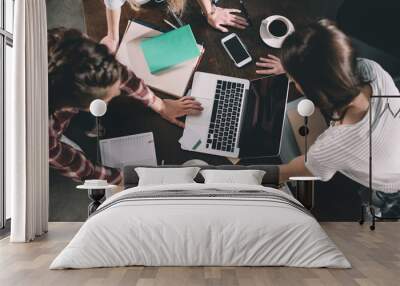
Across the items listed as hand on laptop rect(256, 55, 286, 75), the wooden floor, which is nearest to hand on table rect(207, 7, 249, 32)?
hand on laptop rect(256, 55, 286, 75)

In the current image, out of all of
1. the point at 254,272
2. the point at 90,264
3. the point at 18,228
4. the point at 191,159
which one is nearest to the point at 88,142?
the point at 191,159

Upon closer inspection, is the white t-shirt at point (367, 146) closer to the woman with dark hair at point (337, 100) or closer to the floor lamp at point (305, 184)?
the woman with dark hair at point (337, 100)

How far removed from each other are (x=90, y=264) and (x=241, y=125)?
11.8 feet

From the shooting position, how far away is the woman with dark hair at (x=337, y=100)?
7699 mm

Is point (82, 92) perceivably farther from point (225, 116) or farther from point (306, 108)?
point (306, 108)

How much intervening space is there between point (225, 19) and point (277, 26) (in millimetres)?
671

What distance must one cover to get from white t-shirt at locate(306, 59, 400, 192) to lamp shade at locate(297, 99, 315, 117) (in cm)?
50

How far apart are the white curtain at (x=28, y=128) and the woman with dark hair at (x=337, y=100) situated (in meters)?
2.79

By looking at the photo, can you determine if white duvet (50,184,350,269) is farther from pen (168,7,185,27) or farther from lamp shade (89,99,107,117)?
pen (168,7,185,27)

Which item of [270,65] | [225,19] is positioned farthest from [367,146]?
[225,19]

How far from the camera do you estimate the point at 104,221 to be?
4742mm

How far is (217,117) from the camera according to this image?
302 inches

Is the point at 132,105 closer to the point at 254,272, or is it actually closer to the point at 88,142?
the point at 88,142

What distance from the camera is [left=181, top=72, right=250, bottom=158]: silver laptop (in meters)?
7.68
